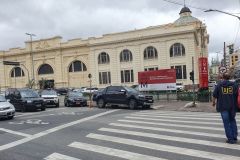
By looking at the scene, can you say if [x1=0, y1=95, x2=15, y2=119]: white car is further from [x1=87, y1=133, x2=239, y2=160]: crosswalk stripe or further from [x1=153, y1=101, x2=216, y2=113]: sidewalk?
[x1=153, y1=101, x2=216, y2=113]: sidewalk

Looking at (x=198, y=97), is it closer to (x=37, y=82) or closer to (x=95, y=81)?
(x=95, y=81)

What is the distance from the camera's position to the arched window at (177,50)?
68.7 meters

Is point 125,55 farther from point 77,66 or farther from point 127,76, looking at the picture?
point 77,66

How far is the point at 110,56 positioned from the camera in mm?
75812

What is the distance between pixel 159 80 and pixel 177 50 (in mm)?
34875

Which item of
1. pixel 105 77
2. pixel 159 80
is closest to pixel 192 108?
pixel 159 80

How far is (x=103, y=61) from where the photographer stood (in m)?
77.1

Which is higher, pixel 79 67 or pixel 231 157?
pixel 79 67

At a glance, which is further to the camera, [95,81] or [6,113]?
[95,81]

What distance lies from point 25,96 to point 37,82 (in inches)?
2270

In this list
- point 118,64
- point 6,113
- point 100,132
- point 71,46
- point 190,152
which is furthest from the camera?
point 71,46

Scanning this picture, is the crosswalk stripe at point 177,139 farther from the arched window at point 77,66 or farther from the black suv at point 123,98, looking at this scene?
the arched window at point 77,66

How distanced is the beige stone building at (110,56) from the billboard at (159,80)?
1253 inches

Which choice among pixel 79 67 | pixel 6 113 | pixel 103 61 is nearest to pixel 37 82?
pixel 79 67
